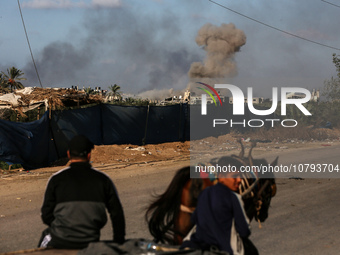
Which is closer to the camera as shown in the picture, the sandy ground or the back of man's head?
the back of man's head

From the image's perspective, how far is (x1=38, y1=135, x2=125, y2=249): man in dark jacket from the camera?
3.99 m

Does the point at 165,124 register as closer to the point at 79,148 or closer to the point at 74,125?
the point at 74,125

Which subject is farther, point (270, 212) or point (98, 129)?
point (98, 129)

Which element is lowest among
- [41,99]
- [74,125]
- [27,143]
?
[27,143]

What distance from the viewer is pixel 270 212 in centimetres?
974

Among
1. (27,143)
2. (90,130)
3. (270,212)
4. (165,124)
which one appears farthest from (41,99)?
(270,212)

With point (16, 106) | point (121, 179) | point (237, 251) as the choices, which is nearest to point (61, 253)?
point (237, 251)

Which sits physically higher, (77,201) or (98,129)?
(77,201)

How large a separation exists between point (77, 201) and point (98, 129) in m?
15.6

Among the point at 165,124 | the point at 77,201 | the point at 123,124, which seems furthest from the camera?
the point at 165,124

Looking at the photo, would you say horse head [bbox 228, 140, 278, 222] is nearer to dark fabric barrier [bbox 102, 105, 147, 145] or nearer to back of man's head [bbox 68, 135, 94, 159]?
back of man's head [bbox 68, 135, 94, 159]

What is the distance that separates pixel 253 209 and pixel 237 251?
500mm

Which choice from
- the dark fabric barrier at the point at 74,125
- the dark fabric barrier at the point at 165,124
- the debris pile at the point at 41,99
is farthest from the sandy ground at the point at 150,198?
the debris pile at the point at 41,99

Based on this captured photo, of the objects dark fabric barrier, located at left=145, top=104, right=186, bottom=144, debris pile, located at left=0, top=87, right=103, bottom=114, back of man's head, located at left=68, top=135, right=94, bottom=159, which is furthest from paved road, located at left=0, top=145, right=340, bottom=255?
dark fabric barrier, located at left=145, top=104, right=186, bottom=144
